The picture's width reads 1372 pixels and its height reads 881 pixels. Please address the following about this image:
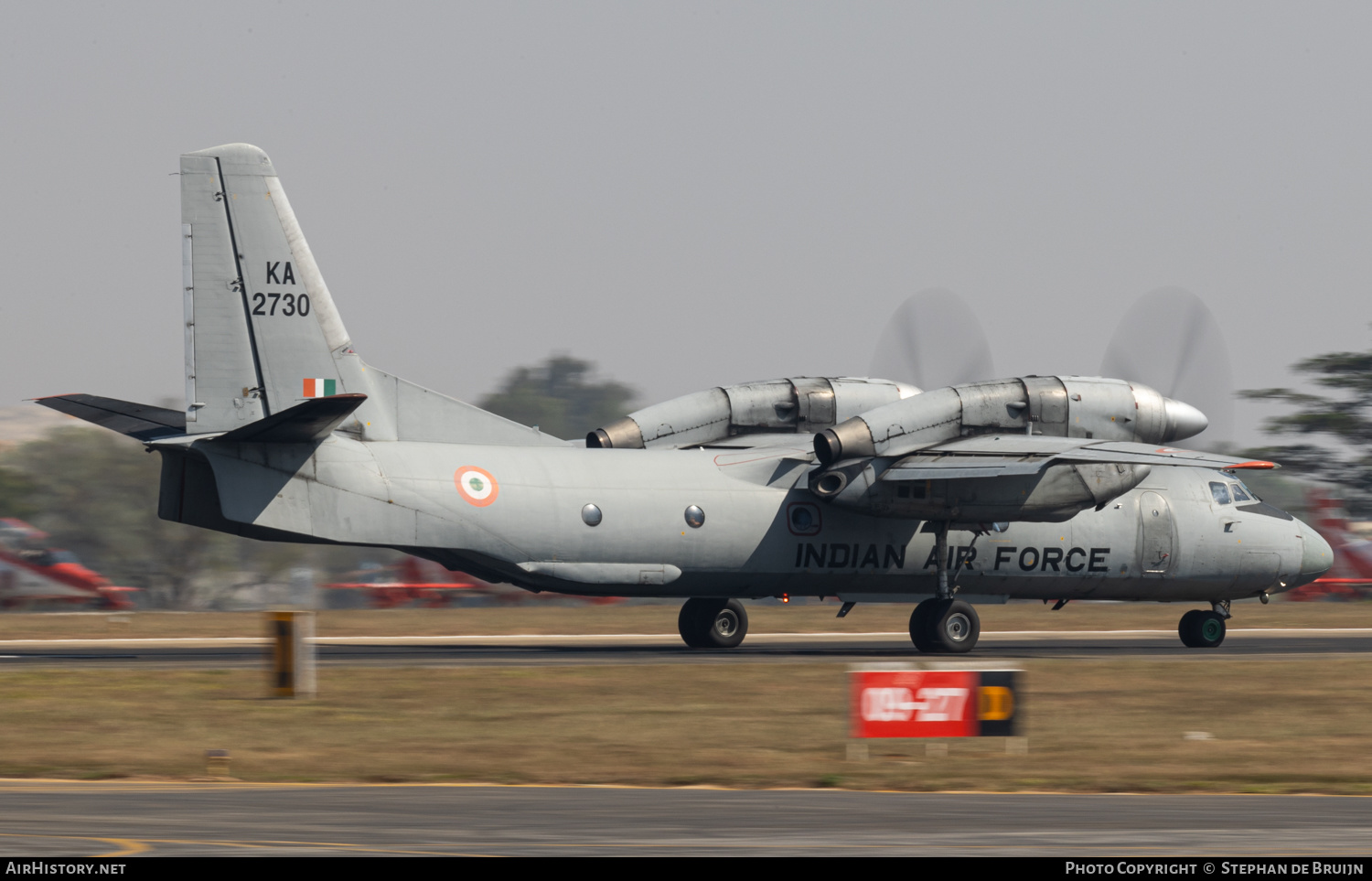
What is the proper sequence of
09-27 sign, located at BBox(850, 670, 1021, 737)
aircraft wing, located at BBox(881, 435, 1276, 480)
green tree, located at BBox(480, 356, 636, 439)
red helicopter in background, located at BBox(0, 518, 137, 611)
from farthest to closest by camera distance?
1. green tree, located at BBox(480, 356, 636, 439)
2. red helicopter in background, located at BBox(0, 518, 137, 611)
3. aircraft wing, located at BBox(881, 435, 1276, 480)
4. 09-27 sign, located at BBox(850, 670, 1021, 737)

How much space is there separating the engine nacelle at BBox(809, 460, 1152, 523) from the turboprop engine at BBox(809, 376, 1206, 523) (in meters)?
0.02

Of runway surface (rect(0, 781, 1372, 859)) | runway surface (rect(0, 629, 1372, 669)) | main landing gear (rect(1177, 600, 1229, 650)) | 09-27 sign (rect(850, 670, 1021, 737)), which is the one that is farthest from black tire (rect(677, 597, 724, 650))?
runway surface (rect(0, 781, 1372, 859))

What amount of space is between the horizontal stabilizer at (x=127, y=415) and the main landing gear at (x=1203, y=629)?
21.6 meters

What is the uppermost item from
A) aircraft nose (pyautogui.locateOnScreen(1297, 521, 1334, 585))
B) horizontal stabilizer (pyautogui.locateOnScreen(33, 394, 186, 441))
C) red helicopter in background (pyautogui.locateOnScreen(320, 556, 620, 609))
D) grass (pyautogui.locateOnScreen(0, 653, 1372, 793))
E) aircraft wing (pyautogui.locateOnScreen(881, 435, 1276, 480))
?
horizontal stabilizer (pyautogui.locateOnScreen(33, 394, 186, 441))

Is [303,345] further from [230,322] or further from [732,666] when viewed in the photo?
[732,666]

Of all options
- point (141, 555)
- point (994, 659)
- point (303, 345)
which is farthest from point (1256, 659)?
point (141, 555)

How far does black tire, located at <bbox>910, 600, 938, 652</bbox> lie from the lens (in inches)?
1277

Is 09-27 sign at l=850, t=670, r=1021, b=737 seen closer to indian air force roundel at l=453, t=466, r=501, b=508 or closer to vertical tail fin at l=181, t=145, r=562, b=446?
indian air force roundel at l=453, t=466, r=501, b=508

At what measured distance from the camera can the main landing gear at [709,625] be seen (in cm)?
3431

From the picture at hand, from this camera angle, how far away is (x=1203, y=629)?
34.8m

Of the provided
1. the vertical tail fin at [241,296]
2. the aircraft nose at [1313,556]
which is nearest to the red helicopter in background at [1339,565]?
the aircraft nose at [1313,556]

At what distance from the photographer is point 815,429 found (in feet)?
115

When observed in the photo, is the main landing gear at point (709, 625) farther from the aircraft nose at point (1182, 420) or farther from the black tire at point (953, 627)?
the aircraft nose at point (1182, 420)

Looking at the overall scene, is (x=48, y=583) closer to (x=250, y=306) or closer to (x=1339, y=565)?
(x=250, y=306)
